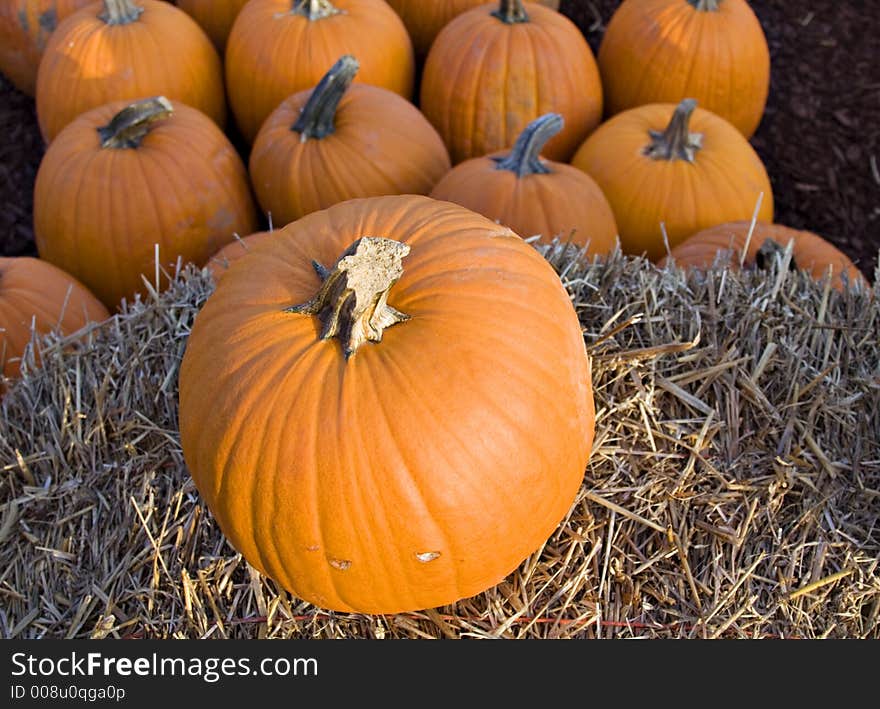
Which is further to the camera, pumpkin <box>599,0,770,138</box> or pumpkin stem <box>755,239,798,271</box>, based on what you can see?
pumpkin <box>599,0,770,138</box>

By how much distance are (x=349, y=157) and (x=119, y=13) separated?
4.48ft

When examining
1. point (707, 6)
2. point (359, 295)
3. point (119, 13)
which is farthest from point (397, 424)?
point (707, 6)

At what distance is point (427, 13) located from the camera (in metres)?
4.13

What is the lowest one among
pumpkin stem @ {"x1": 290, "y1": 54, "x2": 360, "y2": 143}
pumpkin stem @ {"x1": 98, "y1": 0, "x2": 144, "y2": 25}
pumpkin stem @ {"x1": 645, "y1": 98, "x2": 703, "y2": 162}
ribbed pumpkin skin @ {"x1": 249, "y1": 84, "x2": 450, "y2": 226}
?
pumpkin stem @ {"x1": 645, "y1": 98, "x2": 703, "y2": 162}

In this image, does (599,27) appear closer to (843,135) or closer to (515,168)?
(843,135)

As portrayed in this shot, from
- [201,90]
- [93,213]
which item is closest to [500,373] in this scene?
[93,213]

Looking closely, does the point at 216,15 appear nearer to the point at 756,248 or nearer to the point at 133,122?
the point at 133,122

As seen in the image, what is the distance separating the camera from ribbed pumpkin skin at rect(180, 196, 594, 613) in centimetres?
160

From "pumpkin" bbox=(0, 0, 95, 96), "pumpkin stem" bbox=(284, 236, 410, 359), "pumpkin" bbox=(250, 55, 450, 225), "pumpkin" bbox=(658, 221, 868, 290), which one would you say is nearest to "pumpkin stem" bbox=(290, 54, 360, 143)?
"pumpkin" bbox=(250, 55, 450, 225)

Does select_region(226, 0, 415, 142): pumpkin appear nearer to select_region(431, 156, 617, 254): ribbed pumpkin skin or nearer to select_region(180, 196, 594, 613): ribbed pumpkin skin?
select_region(431, 156, 617, 254): ribbed pumpkin skin

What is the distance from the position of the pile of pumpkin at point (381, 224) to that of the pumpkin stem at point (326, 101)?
1 cm

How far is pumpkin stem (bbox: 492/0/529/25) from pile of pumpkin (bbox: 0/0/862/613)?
26mm

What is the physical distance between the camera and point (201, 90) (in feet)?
12.4

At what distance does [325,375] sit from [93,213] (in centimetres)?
200
